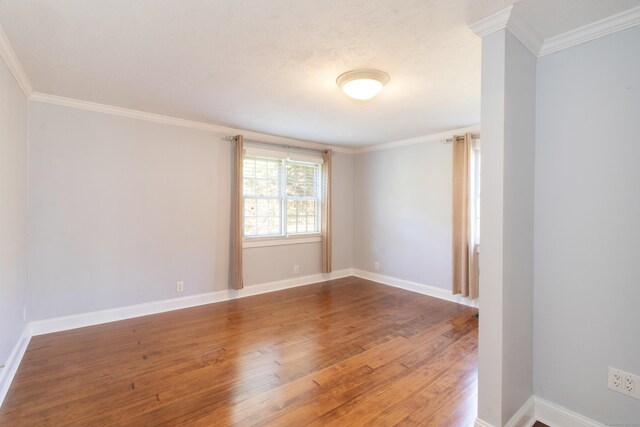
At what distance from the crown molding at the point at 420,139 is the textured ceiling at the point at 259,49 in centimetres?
70

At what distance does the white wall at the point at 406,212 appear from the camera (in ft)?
14.8

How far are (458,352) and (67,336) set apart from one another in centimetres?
391

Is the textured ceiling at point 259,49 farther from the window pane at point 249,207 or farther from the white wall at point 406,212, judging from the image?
the window pane at point 249,207

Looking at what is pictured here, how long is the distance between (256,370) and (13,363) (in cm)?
196

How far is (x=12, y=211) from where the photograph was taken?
2488 mm

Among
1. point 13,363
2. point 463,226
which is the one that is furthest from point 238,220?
point 463,226

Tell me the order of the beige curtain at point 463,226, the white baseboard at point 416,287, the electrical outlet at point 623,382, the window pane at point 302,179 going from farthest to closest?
1. the window pane at point 302,179
2. the white baseboard at point 416,287
3. the beige curtain at point 463,226
4. the electrical outlet at point 623,382

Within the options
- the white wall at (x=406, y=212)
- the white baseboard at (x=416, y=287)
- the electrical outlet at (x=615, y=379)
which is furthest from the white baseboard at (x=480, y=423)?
the white wall at (x=406, y=212)

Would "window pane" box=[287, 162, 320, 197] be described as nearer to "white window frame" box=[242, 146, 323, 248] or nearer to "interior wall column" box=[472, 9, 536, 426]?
"white window frame" box=[242, 146, 323, 248]

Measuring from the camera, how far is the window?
463 centimetres

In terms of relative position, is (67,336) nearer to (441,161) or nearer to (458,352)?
(458,352)

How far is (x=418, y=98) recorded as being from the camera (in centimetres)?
307

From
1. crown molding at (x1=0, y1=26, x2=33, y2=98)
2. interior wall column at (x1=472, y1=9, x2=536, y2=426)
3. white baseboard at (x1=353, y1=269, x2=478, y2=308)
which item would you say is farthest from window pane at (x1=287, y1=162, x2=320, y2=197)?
interior wall column at (x1=472, y1=9, x2=536, y2=426)

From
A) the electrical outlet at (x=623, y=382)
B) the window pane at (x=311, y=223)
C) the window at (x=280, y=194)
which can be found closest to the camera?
the electrical outlet at (x=623, y=382)
